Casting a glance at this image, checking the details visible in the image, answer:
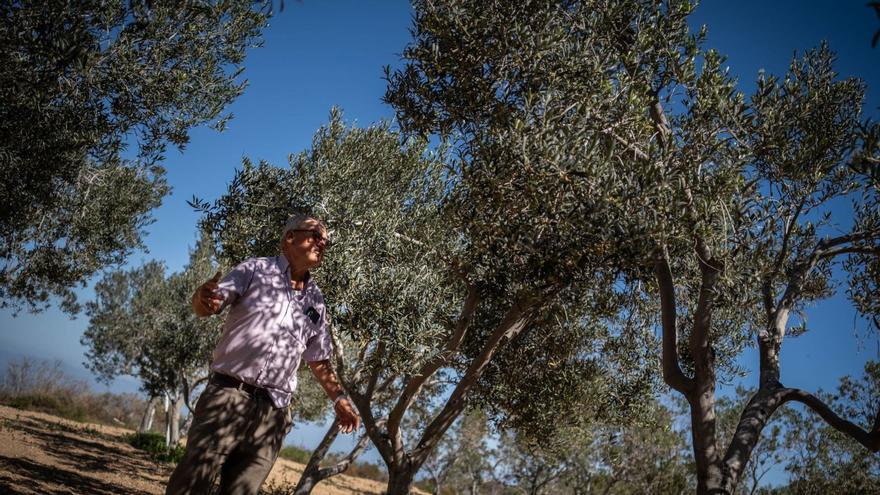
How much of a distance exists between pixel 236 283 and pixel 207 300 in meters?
0.30

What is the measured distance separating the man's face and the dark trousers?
1081 mm

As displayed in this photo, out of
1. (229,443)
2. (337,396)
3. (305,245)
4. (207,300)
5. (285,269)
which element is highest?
(305,245)

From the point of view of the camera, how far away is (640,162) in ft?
21.1

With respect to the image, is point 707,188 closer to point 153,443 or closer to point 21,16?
point 21,16

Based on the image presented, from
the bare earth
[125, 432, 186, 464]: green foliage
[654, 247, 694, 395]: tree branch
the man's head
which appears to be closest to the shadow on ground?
the bare earth

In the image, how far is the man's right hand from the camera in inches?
142

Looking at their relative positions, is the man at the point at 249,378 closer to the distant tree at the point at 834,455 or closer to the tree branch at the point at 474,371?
the tree branch at the point at 474,371

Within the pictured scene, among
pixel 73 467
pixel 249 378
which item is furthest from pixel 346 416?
pixel 73 467

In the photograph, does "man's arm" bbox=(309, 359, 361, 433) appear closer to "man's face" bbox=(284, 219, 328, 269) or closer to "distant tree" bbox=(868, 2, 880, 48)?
"man's face" bbox=(284, 219, 328, 269)

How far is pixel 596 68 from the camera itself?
6.78 meters

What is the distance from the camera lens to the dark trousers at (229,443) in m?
3.42

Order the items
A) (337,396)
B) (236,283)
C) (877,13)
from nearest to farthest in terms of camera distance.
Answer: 1. (877,13)
2. (236,283)
3. (337,396)

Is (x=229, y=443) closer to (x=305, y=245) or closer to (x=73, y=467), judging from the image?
(x=305, y=245)

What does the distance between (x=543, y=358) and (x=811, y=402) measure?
5.30 m
